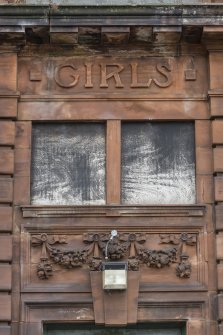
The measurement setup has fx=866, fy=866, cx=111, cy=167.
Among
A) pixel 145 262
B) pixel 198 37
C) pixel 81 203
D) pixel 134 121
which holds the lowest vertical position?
pixel 145 262

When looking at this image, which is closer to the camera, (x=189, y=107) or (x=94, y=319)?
(x=94, y=319)

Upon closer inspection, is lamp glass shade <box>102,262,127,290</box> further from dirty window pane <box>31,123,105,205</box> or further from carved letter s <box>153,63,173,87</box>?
carved letter s <box>153,63,173,87</box>

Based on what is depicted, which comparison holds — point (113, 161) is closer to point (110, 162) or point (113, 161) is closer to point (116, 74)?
point (110, 162)

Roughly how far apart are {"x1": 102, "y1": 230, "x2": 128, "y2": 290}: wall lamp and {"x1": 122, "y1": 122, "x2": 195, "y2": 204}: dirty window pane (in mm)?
1130

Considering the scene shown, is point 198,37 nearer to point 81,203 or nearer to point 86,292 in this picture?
point 81,203

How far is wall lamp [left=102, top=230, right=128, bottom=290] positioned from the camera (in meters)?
12.7

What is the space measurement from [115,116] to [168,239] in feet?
6.94

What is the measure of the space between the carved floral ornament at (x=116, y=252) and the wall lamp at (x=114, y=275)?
0.56 feet

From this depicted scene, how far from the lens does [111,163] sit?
44.1 ft

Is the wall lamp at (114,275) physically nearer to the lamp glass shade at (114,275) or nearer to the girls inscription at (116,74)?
the lamp glass shade at (114,275)

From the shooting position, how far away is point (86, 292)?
42.4 ft

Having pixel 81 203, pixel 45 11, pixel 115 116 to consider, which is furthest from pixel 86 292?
pixel 45 11

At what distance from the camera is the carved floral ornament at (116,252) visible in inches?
509

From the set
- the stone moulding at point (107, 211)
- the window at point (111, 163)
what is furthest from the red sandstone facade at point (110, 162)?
the window at point (111, 163)
